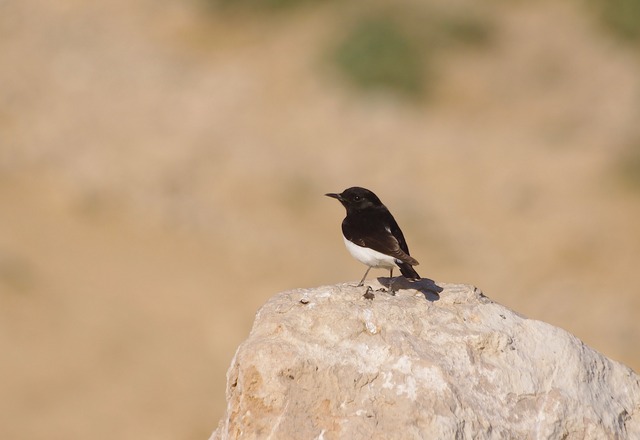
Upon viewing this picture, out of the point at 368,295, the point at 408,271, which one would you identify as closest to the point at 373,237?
the point at 408,271

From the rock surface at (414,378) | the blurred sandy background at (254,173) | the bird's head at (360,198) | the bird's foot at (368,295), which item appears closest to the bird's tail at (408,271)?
the bird's foot at (368,295)

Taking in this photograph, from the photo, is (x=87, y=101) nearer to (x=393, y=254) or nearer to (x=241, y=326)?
(x=241, y=326)

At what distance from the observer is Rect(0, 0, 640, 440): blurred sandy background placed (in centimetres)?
1230

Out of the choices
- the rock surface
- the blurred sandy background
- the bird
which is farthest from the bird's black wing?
the blurred sandy background

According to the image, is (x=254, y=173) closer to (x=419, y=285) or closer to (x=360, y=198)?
(x=360, y=198)

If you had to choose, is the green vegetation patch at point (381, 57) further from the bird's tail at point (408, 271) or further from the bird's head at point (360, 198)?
Answer: the bird's tail at point (408, 271)

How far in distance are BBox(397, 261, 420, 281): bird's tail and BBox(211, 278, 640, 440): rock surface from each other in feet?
1.97

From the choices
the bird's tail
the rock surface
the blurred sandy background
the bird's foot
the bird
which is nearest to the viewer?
the rock surface

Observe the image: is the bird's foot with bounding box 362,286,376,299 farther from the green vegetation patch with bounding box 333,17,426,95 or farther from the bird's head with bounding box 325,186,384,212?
the green vegetation patch with bounding box 333,17,426,95

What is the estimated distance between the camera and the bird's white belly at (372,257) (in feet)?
24.6

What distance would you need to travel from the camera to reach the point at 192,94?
59.7ft

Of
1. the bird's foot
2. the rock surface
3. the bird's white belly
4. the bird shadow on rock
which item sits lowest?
the rock surface

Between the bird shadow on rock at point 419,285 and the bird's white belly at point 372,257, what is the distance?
0.39 ft

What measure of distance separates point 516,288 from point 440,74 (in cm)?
720
